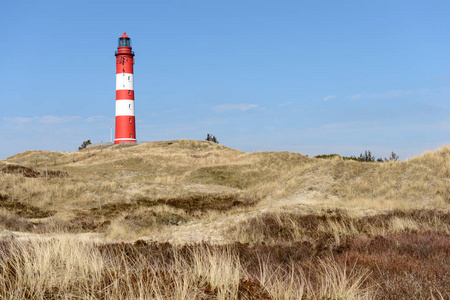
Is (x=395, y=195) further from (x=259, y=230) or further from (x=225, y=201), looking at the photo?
(x=259, y=230)

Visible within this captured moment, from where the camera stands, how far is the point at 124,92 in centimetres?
6028

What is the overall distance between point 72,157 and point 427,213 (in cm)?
4841

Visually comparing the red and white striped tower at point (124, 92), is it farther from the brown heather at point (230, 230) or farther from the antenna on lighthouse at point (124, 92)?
the brown heather at point (230, 230)

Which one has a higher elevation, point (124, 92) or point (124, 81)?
point (124, 81)

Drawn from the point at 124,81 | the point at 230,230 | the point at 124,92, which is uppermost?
the point at 124,81

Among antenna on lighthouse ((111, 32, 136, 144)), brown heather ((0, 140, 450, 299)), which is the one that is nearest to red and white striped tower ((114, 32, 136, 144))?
antenna on lighthouse ((111, 32, 136, 144))

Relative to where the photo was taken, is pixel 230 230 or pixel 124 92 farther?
pixel 124 92

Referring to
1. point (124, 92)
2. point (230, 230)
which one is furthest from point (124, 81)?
point (230, 230)

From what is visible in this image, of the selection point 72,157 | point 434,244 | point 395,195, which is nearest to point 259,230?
point 434,244

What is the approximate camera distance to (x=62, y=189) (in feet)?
94.9

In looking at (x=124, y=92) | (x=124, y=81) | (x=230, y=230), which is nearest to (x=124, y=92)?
(x=124, y=92)

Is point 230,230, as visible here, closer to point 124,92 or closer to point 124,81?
point 124,92

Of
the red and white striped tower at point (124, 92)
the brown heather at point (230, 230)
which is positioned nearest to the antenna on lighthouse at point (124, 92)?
the red and white striped tower at point (124, 92)

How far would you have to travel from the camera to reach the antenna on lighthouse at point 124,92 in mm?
60312
